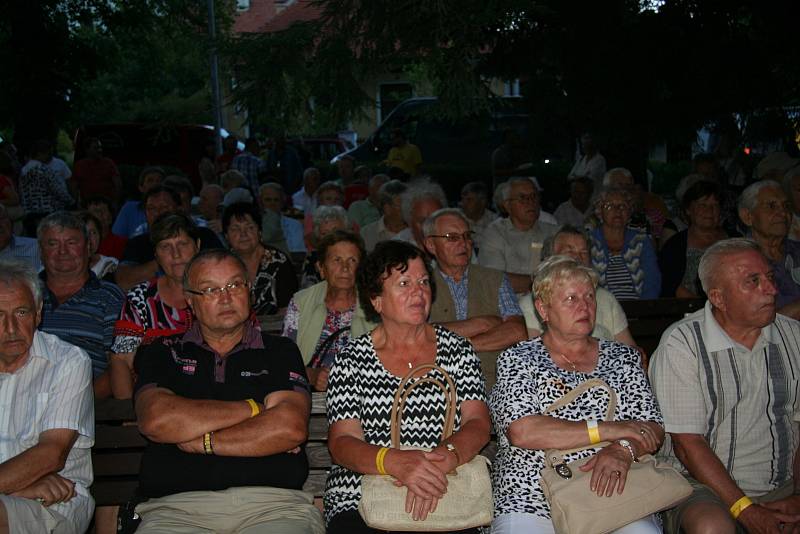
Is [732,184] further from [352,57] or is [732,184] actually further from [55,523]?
[55,523]

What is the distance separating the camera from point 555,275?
4.41 metres

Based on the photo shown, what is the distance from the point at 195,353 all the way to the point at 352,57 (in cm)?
343

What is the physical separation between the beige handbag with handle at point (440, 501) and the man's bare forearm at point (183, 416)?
2.18ft

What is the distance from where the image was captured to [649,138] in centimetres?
959

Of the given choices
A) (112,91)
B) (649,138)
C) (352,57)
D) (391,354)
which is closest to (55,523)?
(391,354)

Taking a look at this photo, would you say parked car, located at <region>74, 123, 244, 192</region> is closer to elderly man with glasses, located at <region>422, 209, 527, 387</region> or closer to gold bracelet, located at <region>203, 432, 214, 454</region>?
elderly man with glasses, located at <region>422, 209, 527, 387</region>

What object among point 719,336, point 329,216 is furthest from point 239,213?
point 719,336

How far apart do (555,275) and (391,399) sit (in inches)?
38.6

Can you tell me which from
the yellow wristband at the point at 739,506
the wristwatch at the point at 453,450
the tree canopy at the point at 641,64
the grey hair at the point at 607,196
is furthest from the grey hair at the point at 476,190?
the wristwatch at the point at 453,450

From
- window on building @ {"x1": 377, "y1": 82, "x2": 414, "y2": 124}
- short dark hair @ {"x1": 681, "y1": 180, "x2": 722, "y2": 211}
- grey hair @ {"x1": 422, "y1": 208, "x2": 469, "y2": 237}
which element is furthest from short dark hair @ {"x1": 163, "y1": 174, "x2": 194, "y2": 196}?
short dark hair @ {"x1": 681, "y1": 180, "x2": 722, "y2": 211}

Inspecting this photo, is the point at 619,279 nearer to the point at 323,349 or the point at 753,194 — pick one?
the point at 753,194

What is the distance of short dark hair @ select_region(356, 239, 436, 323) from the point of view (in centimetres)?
448

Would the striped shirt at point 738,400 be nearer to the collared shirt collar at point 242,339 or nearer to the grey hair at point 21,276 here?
the collared shirt collar at point 242,339

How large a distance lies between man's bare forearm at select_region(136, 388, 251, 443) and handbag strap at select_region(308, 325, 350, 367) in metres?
1.18
